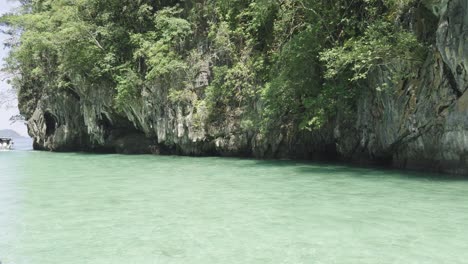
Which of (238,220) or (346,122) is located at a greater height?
(346,122)

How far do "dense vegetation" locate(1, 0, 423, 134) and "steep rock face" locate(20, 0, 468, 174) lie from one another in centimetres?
44

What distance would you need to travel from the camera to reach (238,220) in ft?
20.8

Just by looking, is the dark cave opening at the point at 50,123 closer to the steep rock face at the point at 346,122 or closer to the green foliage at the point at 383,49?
the steep rock face at the point at 346,122

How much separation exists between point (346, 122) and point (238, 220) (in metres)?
9.30

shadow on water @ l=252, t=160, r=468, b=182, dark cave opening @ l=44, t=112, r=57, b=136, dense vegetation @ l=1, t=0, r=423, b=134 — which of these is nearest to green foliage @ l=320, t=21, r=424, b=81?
dense vegetation @ l=1, t=0, r=423, b=134

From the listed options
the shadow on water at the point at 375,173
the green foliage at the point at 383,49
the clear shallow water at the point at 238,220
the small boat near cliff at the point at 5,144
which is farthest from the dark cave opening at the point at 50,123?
the green foliage at the point at 383,49

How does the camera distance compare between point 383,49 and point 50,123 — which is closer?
point 383,49

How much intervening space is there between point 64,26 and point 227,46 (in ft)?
28.6

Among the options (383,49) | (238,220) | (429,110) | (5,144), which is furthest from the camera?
(5,144)

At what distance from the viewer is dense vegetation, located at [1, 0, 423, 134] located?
12.9m

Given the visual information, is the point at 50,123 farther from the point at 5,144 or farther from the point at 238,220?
the point at 238,220

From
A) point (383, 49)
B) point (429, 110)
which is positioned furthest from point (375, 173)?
point (383, 49)

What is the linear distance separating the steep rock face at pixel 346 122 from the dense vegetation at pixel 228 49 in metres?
0.44

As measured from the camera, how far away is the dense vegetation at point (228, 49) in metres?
12.9
